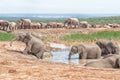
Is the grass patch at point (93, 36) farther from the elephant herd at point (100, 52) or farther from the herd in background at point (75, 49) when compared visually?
the herd in background at point (75, 49)

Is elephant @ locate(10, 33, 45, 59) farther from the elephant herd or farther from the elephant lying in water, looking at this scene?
the elephant herd

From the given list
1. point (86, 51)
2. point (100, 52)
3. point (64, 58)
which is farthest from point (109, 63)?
point (100, 52)

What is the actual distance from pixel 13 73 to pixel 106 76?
7.65 ft

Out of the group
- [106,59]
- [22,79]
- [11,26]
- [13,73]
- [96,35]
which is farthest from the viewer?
[11,26]

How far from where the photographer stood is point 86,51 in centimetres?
1981

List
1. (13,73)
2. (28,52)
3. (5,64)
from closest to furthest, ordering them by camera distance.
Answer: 1. (13,73)
2. (5,64)
3. (28,52)

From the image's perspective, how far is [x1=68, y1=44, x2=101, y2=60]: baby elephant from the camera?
19.6 metres

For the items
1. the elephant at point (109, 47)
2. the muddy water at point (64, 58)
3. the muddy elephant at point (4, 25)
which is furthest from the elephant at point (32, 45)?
the muddy elephant at point (4, 25)

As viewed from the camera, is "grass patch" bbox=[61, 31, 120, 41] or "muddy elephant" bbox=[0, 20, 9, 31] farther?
"muddy elephant" bbox=[0, 20, 9, 31]

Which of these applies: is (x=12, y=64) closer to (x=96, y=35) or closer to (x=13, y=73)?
(x=13, y=73)

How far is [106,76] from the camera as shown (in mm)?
10531

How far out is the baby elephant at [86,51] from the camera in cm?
1961

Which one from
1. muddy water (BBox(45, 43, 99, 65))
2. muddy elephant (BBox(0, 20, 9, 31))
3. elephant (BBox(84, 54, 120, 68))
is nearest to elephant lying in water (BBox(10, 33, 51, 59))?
muddy water (BBox(45, 43, 99, 65))

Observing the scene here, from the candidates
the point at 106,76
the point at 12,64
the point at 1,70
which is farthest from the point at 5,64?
the point at 106,76
